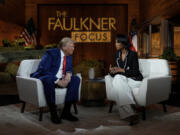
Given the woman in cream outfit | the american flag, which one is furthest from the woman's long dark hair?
the american flag

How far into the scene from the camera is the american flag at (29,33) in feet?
31.7

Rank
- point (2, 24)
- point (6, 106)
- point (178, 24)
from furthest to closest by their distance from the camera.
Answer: point (2, 24), point (178, 24), point (6, 106)

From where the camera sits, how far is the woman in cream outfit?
3.35 metres

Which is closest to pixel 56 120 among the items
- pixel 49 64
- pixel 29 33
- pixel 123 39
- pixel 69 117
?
pixel 69 117

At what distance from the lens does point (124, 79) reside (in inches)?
139

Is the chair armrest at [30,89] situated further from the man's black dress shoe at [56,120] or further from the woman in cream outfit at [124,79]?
the woman in cream outfit at [124,79]

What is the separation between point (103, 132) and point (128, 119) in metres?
0.58

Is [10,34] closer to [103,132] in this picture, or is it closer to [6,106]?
[6,106]

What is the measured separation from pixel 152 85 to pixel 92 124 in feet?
3.16

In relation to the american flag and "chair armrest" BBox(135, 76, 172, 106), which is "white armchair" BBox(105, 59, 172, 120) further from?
the american flag

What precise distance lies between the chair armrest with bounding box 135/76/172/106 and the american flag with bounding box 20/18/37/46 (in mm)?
6912

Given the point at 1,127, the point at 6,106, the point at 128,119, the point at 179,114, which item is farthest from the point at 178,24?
the point at 1,127

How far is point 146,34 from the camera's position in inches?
360

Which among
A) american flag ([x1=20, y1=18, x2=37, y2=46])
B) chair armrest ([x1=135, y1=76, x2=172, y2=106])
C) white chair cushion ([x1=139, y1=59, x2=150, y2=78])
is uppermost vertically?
american flag ([x1=20, y1=18, x2=37, y2=46])
